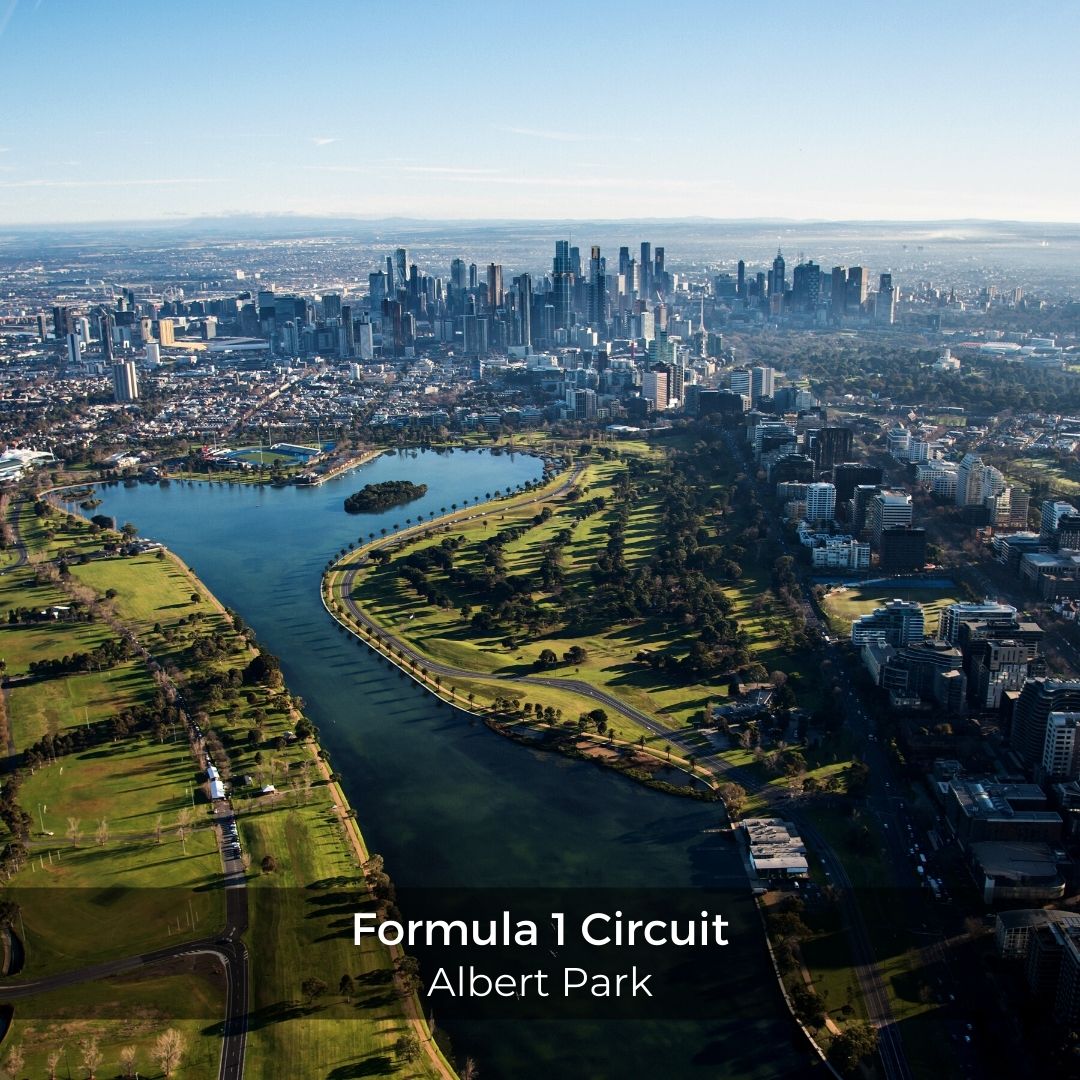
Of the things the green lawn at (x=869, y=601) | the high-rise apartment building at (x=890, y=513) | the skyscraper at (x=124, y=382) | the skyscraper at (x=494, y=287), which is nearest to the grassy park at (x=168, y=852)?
the green lawn at (x=869, y=601)

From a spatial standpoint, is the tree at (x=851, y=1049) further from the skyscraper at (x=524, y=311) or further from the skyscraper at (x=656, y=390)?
the skyscraper at (x=524, y=311)

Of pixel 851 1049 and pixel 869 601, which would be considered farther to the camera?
pixel 869 601

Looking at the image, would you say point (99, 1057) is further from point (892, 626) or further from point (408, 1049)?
point (892, 626)

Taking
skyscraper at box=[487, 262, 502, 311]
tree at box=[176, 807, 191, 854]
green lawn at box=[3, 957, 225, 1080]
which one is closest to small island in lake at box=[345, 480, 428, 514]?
tree at box=[176, 807, 191, 854]

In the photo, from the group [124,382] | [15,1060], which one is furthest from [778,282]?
[15,1060]

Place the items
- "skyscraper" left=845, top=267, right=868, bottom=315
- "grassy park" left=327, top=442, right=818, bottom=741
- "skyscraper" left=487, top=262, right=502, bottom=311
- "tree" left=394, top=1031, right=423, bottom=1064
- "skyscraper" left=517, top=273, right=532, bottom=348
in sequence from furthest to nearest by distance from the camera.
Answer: "skyscraper" left=845, top=267, right=868, bottom=315 < "skyscraper" left=487, top=262, right=502, bottom=311 < "skyscraper" left=517, top=273, right=532, bottom=348 < "grassy park" left=327, top=442, right=818, bottom=741 < "tree" left=394, top=1031, right=423, bottom=1064

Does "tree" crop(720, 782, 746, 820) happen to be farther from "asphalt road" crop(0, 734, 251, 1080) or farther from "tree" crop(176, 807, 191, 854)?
"tree" crop(176, 807, 191, 854)

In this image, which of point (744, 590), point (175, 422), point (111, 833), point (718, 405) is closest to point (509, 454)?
point (718, 405)
